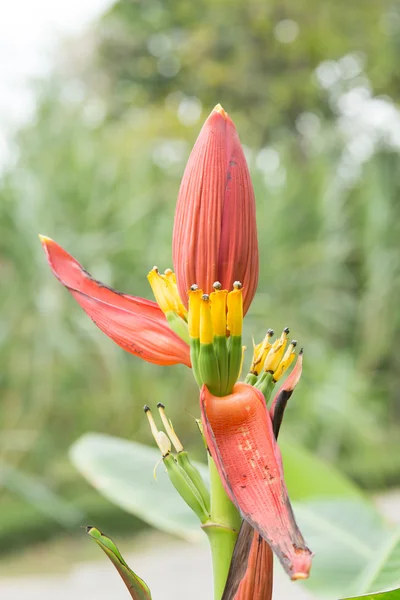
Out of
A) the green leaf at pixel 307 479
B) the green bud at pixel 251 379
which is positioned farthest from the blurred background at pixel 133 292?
the green bud at pixel 251 379

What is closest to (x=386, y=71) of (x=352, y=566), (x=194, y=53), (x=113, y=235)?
(x=194, y=53)

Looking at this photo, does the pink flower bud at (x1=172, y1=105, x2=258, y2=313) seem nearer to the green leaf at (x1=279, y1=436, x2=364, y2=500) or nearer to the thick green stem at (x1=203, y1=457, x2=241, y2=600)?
the thick green stem at (x1=203, y1=457, x2=241, y2=600)

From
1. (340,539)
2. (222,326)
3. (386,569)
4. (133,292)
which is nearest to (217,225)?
(222,326)

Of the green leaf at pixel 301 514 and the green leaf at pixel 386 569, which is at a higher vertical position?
the green leaf at pixel 301 514

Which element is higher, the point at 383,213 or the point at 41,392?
the point at 383,213

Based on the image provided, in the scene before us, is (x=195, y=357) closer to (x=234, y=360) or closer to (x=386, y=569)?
(x=234, y=360)

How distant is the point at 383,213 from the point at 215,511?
467cm

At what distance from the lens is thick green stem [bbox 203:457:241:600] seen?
23 cm

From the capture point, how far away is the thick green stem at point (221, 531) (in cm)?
23

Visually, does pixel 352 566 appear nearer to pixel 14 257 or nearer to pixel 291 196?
pixel 14 257

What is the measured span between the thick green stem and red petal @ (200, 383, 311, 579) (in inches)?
0.8

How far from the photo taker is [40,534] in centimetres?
321

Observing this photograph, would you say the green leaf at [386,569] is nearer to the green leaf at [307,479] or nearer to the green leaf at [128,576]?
the green leaf at [128,576]

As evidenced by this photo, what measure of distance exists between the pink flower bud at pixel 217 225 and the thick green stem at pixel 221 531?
0.06 m
